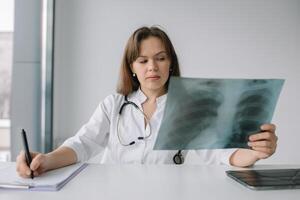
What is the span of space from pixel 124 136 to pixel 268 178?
0.59 meters

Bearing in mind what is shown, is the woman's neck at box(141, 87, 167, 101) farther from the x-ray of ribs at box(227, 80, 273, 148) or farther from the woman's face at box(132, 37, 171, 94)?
the x-ray of ribs at box(227, 80, 273, 148)

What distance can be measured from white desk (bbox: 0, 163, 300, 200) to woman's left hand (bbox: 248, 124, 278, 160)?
0.37 ft

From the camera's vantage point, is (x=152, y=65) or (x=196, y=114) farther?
(x=152, y=65)

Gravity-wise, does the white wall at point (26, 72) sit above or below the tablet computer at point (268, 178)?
above

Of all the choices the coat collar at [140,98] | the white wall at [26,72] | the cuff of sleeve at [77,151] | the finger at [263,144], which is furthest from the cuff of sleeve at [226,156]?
the white wall at [26,72]

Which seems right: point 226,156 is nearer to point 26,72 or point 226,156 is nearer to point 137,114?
point 137,114

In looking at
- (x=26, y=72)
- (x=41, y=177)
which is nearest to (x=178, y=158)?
(x=41, y=177)

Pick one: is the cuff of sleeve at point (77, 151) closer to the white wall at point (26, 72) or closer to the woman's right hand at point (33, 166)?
the woman's right hand at point (33, 166)

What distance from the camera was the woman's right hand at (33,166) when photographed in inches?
28.6

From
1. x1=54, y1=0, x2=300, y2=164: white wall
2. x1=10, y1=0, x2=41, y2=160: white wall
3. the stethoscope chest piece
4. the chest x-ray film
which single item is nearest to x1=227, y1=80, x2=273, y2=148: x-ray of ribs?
the chest x-ray film

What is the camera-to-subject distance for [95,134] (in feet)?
3.88

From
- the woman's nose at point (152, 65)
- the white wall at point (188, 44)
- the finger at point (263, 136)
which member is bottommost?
the finger at point (263, 136)

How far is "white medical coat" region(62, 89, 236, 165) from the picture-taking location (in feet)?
3.63

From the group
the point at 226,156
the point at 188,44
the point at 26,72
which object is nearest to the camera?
the point at 226,156
